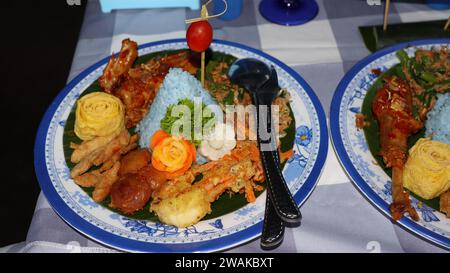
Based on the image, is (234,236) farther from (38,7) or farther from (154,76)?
(38,7)

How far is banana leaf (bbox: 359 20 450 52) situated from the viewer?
2611 millimetres

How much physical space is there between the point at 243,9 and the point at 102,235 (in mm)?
1833

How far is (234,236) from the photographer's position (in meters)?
1.72

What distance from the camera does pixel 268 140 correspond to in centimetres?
199

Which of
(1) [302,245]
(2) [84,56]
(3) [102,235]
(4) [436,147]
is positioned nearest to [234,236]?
(1) [302,245]

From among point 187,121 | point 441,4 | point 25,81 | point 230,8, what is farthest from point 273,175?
point 25,81

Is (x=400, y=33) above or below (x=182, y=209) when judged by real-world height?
above

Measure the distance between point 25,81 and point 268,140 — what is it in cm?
334

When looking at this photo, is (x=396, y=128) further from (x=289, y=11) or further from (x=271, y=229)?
(x=289, y=11)

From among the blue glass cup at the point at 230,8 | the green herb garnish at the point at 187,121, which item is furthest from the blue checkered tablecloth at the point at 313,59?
the green herb garnish at the point at 187,121

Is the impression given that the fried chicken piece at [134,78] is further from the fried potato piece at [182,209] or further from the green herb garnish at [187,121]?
the fried potato piece at [182,209]

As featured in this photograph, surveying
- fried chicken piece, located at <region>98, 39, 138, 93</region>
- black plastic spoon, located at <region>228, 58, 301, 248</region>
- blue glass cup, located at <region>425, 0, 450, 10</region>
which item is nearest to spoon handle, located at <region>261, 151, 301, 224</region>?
black plastic spoon, located at <region>228, 58, 301, 248</region>

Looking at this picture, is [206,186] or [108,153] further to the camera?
[108,153]

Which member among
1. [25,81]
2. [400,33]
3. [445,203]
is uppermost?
[400,33]
